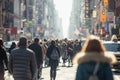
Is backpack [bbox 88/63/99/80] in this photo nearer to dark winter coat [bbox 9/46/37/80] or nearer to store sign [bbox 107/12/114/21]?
dark winter coat [bbox 9/46/37/80]

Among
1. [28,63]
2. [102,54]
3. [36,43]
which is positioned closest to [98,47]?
[102,54]

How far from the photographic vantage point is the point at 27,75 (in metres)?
11.6

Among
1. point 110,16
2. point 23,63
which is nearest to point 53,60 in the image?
point 23,63

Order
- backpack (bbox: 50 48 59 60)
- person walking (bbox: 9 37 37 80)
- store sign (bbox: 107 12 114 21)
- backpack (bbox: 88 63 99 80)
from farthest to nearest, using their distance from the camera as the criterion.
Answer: store sign (bbox: 107 12 114 21) → backpack (bbox: 50 48 59 60) → person walking (bbox: 9 37 37 80) → backpack (bbox: 88 63 99 80)

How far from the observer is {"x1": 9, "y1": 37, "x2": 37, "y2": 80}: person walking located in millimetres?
11578

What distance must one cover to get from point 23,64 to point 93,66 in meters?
3.98

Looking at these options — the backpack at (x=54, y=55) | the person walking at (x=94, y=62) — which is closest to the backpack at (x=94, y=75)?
the person walking at (x=94, y=62)

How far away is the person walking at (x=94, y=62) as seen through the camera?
7.89 metres

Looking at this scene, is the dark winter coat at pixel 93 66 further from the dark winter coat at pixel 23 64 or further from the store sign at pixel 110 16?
the store sign at pixel 110 16

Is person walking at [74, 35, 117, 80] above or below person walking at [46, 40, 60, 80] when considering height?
above

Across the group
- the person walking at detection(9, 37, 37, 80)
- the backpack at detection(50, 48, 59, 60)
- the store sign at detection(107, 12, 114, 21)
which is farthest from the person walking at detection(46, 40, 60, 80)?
the store sign at detection(107, 12, 114, 21)

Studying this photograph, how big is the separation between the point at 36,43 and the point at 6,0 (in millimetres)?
66450

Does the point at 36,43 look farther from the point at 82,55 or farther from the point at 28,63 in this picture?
the point at 82,55

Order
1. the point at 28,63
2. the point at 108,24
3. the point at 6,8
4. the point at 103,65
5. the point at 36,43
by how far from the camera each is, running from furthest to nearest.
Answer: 1. the point at 6,8
2. the point at 108,24
3. the point at 36,43
4. the point at 28,63
5. the point at 103,65
